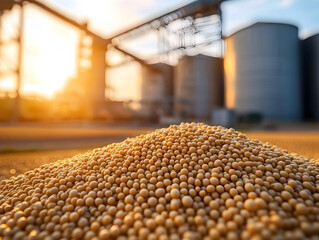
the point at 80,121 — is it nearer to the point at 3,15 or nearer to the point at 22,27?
the point at 22,27

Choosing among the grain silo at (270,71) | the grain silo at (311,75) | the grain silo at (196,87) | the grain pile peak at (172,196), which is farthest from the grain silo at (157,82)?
the grain pile peak at (172,196)

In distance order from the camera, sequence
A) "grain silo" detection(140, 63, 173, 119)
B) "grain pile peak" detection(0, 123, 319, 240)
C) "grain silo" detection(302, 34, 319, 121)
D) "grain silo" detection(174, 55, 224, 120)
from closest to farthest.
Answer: "grain pile peak" detection(0, 123, 319, 240) → "grain silo" detection(302, 34, 319, 121) → "grain silo" detection(174, 55, 224, 120) → "grain silo" detection(140, 63, 173, 119)

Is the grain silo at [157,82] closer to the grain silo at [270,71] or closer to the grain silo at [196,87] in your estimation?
the grain silo at [196,87]

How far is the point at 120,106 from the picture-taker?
1479 centimetres

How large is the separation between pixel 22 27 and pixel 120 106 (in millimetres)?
6940

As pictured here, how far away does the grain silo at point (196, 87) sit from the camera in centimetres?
1498

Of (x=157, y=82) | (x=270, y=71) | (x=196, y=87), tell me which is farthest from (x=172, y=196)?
(x=157, y=82)

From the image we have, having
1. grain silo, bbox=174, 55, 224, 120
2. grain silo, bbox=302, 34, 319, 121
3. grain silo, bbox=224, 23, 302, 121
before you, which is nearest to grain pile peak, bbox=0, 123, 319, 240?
grain silo, bbox=224, 23, 302, 121

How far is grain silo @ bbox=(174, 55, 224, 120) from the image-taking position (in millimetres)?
14977

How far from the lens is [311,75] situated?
44.6ft

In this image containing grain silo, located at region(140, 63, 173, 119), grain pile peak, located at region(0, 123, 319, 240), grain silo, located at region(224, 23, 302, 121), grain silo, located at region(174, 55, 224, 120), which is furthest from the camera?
grain silo, located at region(140, 63, 173, 119)

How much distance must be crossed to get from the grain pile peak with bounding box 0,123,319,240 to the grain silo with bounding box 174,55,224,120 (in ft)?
42.8

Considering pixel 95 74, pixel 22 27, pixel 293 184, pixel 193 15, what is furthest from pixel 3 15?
pixel 293 184

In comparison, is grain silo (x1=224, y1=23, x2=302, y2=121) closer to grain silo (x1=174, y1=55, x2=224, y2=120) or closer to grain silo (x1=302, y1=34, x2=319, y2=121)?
grain silo (x1=302, y1=34, x2=319, y2=121)
